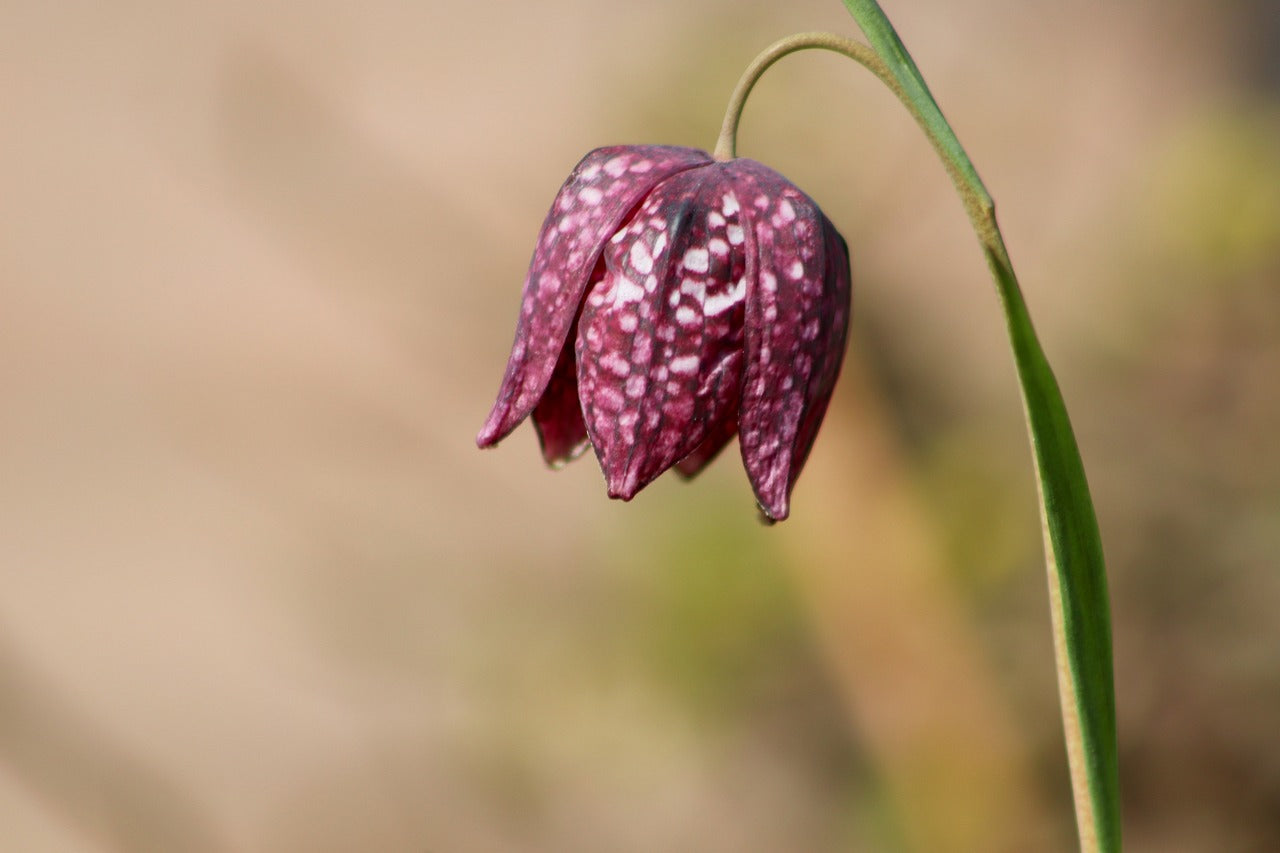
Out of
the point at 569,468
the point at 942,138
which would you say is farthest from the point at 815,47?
the point at 569,468

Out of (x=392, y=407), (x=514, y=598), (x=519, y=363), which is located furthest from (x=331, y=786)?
(x=519, y=363)

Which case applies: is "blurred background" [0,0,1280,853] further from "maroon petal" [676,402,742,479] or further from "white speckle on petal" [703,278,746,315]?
"white speckle on petal" [703,278,746,315]

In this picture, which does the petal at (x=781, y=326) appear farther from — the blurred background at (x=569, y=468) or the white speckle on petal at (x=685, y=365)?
the blurred background at (x=569, y=468)

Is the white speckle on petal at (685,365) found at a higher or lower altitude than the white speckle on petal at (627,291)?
lower

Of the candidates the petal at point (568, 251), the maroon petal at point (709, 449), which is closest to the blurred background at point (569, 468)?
the maroon petal at point (709, 449)

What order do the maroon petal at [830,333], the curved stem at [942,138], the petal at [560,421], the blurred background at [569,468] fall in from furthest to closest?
the blurred background at [569,468]
the petal at [560,421]
the maroon petal at [830,333]
the curved stem at [942,138]

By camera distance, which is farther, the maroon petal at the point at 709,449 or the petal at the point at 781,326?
the maroon petal at the point at 709,449

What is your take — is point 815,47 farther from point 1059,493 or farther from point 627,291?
point 1059,493
